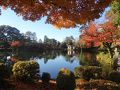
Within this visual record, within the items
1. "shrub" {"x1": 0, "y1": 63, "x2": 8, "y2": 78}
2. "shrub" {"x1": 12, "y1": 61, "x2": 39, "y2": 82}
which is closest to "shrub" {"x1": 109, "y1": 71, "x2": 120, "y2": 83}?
"shrub" {"x1": 12, "y1": 61, "x2": 39, "y2": 82}

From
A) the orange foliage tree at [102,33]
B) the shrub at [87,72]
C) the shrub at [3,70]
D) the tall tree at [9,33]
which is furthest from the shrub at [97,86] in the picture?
the tall tree at [9,33]

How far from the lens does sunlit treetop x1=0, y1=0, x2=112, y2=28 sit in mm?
9117

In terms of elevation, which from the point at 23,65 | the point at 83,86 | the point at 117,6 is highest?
the point at 117,6

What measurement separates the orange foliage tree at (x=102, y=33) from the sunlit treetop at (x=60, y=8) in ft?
69.7

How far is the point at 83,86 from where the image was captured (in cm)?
1312

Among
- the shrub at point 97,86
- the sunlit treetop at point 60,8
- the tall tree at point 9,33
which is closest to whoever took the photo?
the sunlit treetop at point 60,8

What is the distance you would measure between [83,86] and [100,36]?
2098 cm

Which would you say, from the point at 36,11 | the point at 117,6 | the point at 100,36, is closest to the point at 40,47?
the point at 100,36

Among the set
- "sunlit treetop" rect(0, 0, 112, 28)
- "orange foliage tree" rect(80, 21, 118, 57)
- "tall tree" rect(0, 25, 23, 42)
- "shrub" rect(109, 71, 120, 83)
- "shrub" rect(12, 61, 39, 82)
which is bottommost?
"shrub" rect(109, 71, 120, 83)

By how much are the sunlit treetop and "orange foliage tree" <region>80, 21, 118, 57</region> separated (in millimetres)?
21258

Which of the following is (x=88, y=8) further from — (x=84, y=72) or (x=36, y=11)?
(x=84, y=72)

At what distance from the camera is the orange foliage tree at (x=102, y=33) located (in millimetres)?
32219

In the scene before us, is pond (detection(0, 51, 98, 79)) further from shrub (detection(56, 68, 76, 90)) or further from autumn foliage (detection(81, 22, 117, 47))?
shrub (detection(56, 68, 76, 90))

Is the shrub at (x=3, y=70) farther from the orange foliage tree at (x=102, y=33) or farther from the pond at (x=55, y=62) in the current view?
the orange foliage tree at (x=102, y=33)
